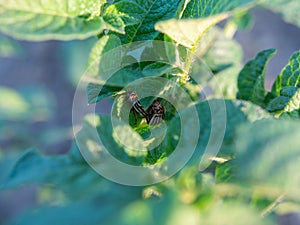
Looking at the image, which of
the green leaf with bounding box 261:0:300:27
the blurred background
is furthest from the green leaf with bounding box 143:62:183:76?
the blurred background

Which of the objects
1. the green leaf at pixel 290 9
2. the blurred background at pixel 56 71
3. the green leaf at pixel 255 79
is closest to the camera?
the green leaf at pixel 255 79

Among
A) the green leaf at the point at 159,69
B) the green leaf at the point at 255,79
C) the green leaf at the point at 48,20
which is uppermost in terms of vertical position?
the green leaf at the point at 48,20

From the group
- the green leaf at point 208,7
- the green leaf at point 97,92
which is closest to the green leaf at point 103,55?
the green leaf at point 97,92

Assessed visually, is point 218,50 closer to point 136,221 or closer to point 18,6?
point 18,6

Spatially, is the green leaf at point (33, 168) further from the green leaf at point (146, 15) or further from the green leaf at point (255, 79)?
the green leaf at point (255, 79)

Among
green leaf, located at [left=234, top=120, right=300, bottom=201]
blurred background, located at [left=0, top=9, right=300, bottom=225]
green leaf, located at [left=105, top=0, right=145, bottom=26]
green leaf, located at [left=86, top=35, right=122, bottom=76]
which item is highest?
green leaf, located at [left=105, top=0, right=145, bottom=26]

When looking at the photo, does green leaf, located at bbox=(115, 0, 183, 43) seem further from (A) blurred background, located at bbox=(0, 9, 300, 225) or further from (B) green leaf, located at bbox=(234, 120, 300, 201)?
(A) blurred background, located at bbox=(0, 9, 300, 225)
